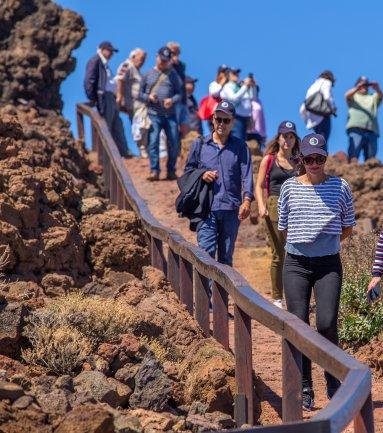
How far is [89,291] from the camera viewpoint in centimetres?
1212

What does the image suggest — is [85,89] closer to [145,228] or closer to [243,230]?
[243,230]

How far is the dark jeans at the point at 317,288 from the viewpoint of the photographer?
32.3 feet

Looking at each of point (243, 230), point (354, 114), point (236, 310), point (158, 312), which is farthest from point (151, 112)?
point (236, 310)

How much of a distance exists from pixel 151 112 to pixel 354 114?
381 cm

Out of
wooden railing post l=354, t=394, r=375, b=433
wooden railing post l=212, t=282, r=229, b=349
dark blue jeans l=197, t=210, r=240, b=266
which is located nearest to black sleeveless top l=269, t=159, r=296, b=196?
dark blue jeans l=197, t=210, r=240, b=266

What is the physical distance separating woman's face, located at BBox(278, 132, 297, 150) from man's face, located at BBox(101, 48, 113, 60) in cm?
997

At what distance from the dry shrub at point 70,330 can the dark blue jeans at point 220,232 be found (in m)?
3.28

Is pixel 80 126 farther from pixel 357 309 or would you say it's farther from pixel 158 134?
pixel 357 309

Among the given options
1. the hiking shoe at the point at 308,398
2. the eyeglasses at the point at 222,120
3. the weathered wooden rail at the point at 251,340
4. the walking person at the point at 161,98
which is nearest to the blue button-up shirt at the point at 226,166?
the eyeglasses at the point at 222,120

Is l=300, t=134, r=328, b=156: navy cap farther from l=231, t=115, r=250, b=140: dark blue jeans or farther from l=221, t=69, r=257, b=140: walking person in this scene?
l=231, t=115, r=250, b=140: dark blue jeans

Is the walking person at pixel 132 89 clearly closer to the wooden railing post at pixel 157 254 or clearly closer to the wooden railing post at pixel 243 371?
the wooden railing post at pixel 157 254

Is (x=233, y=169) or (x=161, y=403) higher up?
(x=233, y=169)

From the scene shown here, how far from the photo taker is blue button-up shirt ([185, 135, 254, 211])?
1337 centimetres

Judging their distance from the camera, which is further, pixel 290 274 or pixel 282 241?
pixel 282 241
